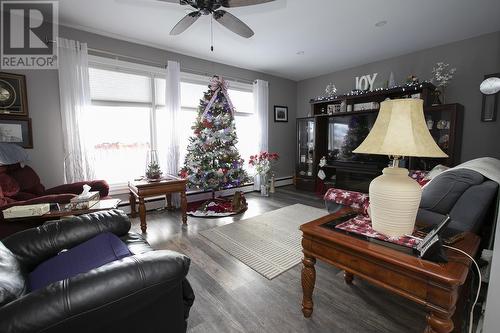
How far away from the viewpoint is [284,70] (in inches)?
201

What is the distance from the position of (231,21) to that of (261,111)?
9.80 feet

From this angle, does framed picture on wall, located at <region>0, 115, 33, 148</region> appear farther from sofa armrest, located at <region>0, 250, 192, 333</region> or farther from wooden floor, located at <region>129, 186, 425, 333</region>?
sofa armrest, located at <region>0, 250, 192, 333</region>

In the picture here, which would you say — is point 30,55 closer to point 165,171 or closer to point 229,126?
point 165,171

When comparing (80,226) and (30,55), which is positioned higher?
(30,55)

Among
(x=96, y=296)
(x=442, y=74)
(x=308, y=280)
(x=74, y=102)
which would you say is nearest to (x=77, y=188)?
(x=74, y=102)

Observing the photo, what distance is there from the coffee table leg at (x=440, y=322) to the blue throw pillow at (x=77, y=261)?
4.97 ft

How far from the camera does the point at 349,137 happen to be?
4.61 meters

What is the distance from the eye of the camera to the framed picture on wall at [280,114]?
221 inches

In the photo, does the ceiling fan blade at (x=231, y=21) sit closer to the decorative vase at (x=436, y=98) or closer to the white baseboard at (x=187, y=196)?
the white baseboard at (x=187, y=196)

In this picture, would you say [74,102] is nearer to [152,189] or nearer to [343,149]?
[152,189]

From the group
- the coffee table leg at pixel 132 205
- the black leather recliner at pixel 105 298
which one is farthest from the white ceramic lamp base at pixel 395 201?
the coffee table leg at pixel 132 205

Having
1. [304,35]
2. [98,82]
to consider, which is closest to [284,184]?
[304,35]

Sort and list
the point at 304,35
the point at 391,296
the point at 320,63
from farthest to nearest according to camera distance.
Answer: the point at 320,63
the point at 304,35
the point at 391,296

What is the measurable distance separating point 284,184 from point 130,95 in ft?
13.0
